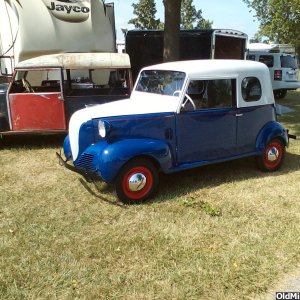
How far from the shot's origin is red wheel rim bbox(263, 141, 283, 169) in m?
6.23

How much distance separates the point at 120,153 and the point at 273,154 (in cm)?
289

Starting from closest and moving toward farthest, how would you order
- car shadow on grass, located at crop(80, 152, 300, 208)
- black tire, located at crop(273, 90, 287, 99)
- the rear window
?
car shadow on grass, located at crop(80, 152, 300, 208) → the rear window → black tire, located at crop(273, 90, 287, 99)

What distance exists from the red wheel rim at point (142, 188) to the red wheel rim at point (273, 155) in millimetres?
2259

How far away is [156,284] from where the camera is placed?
3260 millimetres

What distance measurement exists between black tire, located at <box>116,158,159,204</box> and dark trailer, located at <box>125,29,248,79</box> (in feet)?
26.8

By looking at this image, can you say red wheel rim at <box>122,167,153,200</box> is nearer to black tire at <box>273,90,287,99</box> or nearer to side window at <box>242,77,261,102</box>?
side window at <box>242,77,261,102</box>

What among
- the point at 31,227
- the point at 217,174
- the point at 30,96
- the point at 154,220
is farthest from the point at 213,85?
the point at 30,96

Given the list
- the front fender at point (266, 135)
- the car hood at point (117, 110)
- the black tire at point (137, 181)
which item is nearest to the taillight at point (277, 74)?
the front fender at point (266, 135)

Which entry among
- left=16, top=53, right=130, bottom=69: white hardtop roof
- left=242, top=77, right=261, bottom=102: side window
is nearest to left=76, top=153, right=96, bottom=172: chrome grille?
left=242, top=77, right=261, bottom=102: side window

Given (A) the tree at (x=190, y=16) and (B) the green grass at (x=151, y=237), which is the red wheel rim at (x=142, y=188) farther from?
(A) the tree at (x=190, y=16)

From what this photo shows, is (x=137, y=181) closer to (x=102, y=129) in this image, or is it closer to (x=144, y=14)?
(x=102, y=129)

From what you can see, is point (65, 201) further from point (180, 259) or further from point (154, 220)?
point (180, 259)

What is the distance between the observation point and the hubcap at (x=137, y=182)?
4840mm

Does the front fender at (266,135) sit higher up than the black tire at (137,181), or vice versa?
the front fender at (266,135)
